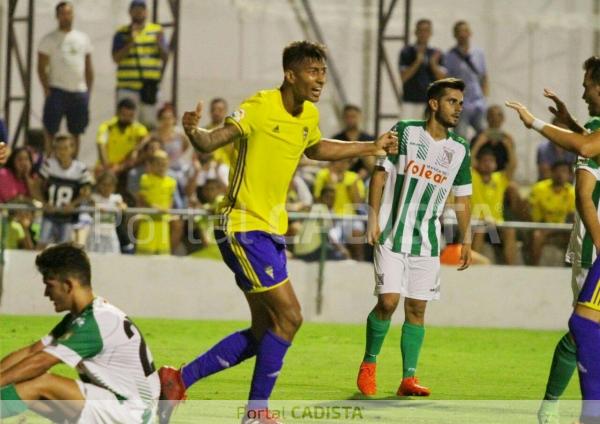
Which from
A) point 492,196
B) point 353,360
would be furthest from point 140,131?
point 353,360

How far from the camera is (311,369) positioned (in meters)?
12.0

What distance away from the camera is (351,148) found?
8.96 m

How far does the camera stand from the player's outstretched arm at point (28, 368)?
6773 mm

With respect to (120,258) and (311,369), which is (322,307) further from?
(311,369)

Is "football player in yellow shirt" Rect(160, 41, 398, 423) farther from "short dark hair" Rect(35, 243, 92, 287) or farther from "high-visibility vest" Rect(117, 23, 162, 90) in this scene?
"high-visibility vest" Rect(117, 23, 162, 90)

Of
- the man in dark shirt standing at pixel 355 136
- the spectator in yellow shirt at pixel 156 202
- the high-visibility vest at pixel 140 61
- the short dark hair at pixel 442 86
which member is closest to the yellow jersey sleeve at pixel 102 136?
the high-visibility vest at pixel 140 61

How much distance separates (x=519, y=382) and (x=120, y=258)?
19.8 ft

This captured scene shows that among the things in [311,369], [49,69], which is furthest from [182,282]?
[311,369]

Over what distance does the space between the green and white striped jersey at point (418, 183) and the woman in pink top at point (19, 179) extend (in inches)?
271

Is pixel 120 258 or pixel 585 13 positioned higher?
pixel 585 13

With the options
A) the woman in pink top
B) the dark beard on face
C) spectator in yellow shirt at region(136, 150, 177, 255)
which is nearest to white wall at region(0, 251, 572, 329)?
spectator in yellow shirt at region(136, 150, 177, 255)

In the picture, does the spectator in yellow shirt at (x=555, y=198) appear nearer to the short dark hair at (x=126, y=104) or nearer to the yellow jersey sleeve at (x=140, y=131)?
the yellow jersey sleeve at (x=140, y=131)

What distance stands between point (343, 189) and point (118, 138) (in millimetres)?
2877

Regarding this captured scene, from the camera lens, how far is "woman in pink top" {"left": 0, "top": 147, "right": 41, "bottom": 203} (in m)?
16.5
